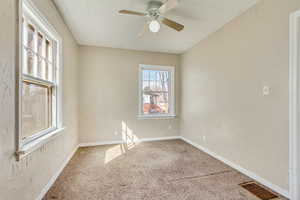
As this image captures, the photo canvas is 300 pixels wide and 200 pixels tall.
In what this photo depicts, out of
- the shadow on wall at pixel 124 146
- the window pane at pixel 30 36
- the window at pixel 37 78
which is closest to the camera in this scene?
the window at pixel 37 78

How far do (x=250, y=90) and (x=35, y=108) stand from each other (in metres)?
3.02

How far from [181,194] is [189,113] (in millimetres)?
2477

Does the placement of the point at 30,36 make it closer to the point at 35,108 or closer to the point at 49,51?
the point at 49,51

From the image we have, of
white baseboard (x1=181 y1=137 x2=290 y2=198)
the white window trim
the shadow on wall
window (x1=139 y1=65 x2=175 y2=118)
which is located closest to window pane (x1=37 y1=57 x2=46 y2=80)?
the white window trim

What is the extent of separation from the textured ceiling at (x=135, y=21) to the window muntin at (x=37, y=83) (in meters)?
0.68

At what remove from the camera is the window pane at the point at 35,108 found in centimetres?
166

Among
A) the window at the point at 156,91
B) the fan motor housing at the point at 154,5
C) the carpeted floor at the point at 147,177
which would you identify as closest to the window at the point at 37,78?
the carpeted floor at the point at 147,177

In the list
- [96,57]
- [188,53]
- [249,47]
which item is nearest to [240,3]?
[249,47]

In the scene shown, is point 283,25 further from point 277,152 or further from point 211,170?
point 211,170

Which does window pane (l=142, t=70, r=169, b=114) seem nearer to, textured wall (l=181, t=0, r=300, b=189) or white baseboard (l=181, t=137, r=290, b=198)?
textured wall (l=181, t=0, r=300, b=189)

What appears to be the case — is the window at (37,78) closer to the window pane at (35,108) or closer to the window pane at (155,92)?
the window pane at (35,108)

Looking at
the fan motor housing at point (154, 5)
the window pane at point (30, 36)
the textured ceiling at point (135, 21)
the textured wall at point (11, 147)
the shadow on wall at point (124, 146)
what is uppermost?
the textured ceiling at point (135, 21)

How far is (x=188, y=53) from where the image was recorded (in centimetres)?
422

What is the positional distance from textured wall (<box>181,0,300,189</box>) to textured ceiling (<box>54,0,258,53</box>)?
0.30 meters
